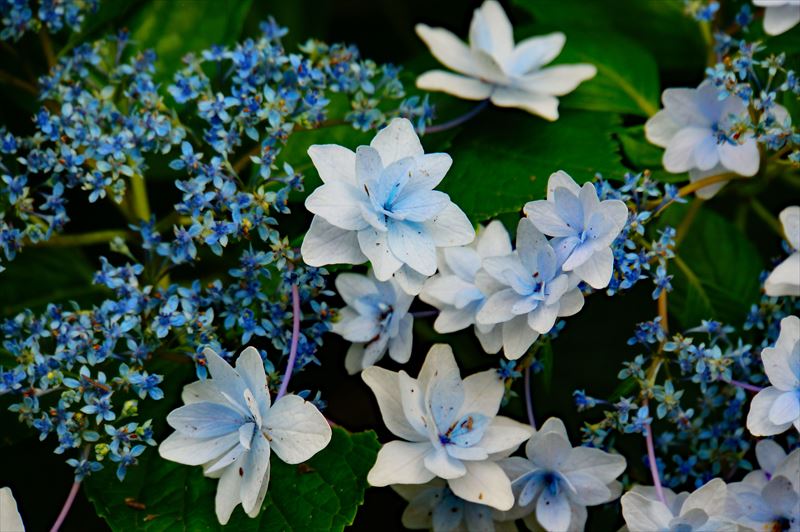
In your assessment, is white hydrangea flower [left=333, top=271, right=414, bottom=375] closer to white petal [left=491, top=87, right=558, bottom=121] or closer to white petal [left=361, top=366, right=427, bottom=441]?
white petal [left=361, top=366, right=427, bottom=441]

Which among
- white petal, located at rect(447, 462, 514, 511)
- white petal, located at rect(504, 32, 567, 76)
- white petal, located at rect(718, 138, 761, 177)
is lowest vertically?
white petal, located at rect(447, 462, 514, 511)

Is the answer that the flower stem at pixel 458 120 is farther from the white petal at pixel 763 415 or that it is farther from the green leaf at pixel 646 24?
the white petal at pixel 763 415

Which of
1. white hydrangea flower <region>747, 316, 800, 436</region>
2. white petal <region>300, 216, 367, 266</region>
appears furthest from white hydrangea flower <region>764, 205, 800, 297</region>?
white petal <region>300, 216, 367, 266</region>

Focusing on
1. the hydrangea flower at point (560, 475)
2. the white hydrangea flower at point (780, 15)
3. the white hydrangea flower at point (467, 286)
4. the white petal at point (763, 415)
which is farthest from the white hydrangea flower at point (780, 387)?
the white hydrangea flower at point (780, 15)

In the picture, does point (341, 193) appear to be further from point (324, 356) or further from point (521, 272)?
point (324, 356)

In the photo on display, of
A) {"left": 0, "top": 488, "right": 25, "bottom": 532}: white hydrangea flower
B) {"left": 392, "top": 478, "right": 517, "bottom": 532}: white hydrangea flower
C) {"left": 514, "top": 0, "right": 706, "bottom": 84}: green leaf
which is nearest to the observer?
{"left": 0, "top": 488, "right": 25, "bottom": 532}: white hydrangea flower
